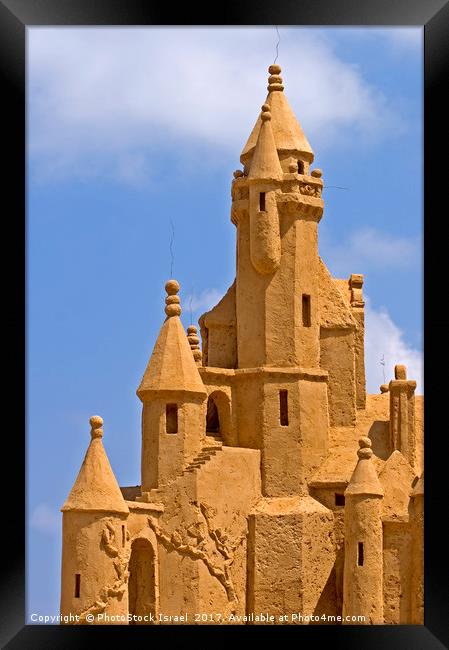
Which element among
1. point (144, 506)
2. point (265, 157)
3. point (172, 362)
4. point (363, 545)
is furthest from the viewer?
point (265, 157)

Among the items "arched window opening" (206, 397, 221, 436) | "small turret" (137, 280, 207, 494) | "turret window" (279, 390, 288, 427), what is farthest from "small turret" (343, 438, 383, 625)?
"arched window opening" (206, 397, 221, 436)

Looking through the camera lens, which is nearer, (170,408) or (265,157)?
(170,408)

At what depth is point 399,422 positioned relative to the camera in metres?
50.3

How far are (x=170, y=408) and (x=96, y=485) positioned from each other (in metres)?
3.64

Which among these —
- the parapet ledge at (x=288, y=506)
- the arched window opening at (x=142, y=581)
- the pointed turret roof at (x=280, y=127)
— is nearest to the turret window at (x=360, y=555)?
the parapet ledge at (x=288, y=506)

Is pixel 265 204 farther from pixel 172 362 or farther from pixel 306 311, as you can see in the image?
pixel 172 362

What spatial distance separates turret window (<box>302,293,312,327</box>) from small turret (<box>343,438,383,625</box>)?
4.65m

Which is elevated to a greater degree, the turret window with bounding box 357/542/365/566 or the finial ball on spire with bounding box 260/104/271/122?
the finial ball on spire with bounding box 260/104/271/122

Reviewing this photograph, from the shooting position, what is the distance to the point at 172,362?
47.6m

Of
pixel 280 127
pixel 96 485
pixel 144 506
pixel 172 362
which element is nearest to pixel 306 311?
pixel 172 362

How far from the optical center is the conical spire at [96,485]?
4428cm

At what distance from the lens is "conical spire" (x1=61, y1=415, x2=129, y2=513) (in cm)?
4428

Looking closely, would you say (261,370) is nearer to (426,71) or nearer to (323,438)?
(323,438)

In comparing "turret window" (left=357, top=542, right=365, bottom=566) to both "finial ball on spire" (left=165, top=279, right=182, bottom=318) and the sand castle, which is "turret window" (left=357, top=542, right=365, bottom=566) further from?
"finial ball on spire" (left=165, top=279, right=182, bottom=318)
